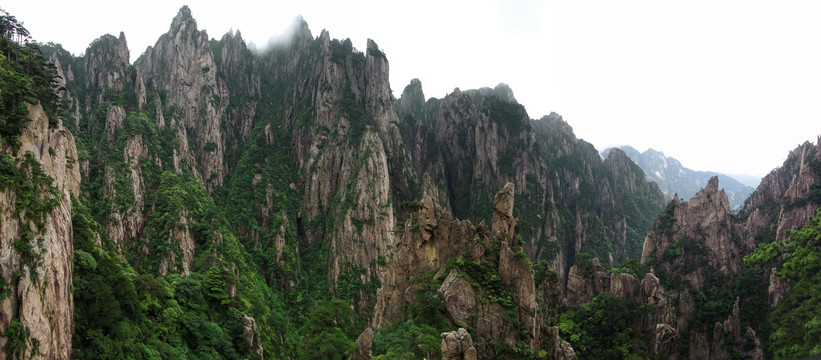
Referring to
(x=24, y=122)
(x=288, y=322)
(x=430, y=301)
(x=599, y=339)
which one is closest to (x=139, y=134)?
(x=288, y=322)

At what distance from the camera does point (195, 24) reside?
11419 cm

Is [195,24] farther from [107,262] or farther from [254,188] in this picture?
[107,262]

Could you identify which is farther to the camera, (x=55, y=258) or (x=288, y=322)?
(x=288, y=322)

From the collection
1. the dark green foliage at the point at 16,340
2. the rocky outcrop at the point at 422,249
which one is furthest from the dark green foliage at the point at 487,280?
the dark green foliage at the point at 16,340

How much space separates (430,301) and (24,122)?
2782 cm

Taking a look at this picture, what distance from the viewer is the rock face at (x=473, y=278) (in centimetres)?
2667

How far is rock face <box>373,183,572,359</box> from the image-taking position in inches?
1050

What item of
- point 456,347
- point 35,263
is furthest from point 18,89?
point 456,347

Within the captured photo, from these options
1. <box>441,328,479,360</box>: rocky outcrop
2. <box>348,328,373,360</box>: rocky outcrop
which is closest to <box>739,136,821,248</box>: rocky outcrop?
<box>441,328,479,360</box>: rocky outcrop

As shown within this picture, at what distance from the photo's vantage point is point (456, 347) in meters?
20.3

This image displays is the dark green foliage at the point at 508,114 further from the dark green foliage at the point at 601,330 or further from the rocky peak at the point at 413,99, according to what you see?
the dark green foliage at the point at 601,330

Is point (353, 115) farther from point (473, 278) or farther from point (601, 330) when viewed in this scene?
point (473, 278)

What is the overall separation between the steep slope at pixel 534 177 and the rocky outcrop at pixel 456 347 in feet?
305

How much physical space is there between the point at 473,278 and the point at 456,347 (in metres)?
Result: 8.79
